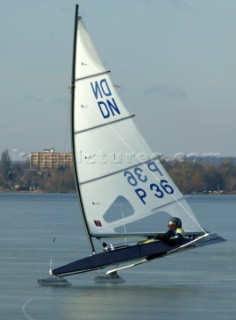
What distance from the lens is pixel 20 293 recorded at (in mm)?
26469

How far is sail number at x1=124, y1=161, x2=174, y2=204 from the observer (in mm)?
28766

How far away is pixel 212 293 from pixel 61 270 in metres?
3.38

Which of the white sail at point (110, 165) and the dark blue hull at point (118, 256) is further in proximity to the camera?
the white sail at point (110, 165)

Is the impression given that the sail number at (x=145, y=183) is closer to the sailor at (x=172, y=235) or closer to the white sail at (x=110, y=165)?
the white sail at (x=110, y=165)

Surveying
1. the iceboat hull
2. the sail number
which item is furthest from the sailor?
the sail number

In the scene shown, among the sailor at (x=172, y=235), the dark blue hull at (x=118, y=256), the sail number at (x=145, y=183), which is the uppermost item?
the sail number at (x=145, y=183)

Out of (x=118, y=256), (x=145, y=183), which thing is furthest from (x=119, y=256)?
(x=145, y=183)

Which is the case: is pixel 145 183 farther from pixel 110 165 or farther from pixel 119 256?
pixel 119 256

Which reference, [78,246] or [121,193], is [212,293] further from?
[78,246]

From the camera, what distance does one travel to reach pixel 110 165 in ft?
93.4

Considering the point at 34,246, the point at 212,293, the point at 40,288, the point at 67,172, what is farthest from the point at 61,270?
the point at 67,172

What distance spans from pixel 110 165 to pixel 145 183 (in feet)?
3.15

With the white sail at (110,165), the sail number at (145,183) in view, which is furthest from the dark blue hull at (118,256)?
the sail number at (145,183)

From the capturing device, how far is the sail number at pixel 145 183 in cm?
2877
